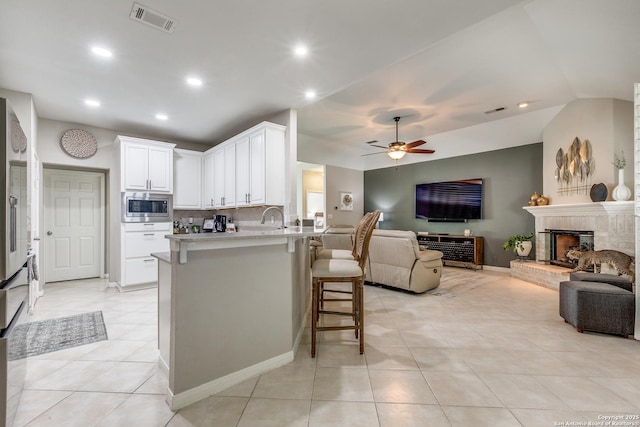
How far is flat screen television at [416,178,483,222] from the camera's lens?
252 inches

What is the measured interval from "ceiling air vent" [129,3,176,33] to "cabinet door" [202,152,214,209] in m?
3.04

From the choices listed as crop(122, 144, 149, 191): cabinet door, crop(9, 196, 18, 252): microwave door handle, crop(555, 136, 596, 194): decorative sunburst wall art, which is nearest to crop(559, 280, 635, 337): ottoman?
crop(555, 136, 596, 194): decorative sunburst wall art

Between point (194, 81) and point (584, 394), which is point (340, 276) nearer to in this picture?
point (584, 394)

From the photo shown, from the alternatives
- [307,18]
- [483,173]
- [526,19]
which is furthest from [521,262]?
[307,18]

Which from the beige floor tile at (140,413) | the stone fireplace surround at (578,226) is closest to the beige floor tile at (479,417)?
the beige floor tile at (140,413)

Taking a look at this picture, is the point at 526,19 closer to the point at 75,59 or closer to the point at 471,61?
the point at 471,61

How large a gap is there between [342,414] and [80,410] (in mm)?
1572

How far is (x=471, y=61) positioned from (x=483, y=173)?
366 centimetres

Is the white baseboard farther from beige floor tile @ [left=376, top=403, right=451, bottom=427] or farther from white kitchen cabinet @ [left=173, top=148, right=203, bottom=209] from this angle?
white kitchen cabinet @ [left=173, top=148, right=203, bottom=209]

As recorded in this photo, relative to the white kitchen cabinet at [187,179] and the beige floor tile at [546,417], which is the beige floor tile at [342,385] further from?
the white kitchen cabinet at [187,179]

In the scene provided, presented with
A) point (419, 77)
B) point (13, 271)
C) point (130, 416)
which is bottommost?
point (130, 416)

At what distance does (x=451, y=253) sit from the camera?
6.46 m

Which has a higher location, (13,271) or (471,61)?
(471,61)

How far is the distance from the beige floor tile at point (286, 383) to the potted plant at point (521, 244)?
Answer: 17.1 feet
